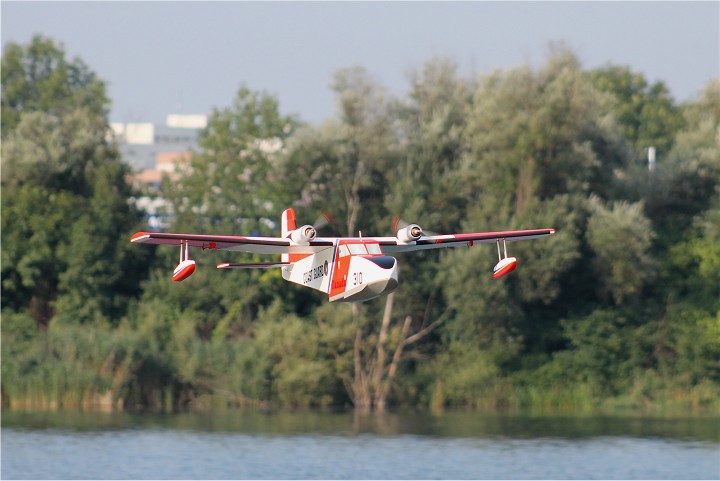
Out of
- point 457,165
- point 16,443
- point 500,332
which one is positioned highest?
point 457,165

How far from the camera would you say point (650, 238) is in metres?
56.2

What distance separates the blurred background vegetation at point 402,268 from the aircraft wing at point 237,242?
26.6m

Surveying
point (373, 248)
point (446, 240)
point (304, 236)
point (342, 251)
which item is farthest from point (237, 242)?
point (446, 240)

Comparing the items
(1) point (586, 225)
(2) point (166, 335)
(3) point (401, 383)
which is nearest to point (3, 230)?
(2) point (166, 335)

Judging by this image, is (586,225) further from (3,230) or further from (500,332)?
(3,230)

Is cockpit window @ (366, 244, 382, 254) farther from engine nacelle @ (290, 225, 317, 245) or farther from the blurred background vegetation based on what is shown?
the blurred background vegetation

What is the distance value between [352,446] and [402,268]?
13.3 metres

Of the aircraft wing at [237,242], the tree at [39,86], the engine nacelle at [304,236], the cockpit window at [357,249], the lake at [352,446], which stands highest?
the tree at [39,86]

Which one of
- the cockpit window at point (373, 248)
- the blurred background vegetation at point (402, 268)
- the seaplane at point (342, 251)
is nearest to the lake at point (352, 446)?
the blurred background vegetation at point (402, 268)

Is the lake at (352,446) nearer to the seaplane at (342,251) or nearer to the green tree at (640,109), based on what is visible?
the seaplane at (342,251)

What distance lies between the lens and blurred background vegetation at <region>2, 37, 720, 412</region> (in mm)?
53500

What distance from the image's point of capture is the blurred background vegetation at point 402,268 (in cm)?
5350

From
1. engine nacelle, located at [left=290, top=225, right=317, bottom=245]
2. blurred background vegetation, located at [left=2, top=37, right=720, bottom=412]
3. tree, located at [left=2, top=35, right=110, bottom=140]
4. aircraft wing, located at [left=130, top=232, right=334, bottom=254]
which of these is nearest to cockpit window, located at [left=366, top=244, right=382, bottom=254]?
aircraft wing, located at [left=130, top=232, right=334, bottom=254]

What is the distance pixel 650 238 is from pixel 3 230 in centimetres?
2967
